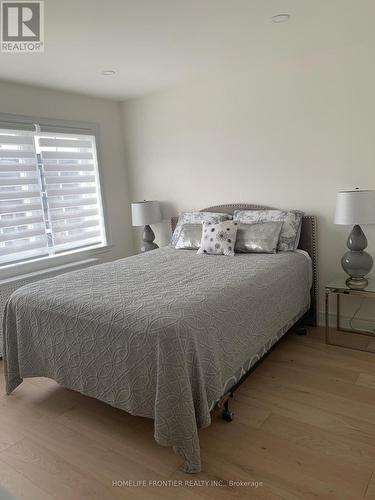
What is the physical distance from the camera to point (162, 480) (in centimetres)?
172

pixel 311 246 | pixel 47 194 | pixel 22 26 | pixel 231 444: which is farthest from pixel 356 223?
pixel 47 194

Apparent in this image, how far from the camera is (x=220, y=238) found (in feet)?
10.6

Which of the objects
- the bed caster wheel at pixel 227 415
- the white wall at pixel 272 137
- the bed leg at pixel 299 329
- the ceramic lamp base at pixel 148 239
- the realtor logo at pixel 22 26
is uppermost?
the realtor logo at pixel 22 26

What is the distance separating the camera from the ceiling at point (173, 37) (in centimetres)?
212

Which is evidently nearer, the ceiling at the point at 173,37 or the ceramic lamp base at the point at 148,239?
the ceiling at the point at 173,37

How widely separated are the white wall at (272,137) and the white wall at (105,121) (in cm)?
28

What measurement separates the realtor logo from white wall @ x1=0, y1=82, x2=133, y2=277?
91 centimetres

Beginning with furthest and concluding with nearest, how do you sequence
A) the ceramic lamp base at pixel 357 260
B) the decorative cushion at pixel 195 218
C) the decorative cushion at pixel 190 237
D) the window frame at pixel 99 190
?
the decorative cushion at pixel 195 218 → the decorative cushion at pixel 190 237 → the window frame at pixel 99 190 → the ceramic lamp base at pixel 357 260

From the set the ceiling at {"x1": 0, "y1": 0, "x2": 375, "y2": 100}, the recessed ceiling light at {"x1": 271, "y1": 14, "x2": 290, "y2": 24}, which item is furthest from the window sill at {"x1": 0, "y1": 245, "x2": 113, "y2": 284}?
the recessed ceiling light at {"x1": 271, "y1": 14, "x2": 290, "y2": 24}

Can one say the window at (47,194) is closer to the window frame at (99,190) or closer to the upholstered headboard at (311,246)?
the window frame at (99,190)

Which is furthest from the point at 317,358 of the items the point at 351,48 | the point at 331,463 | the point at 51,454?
the point at 351,48

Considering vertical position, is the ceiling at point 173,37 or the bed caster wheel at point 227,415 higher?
the ceiling at point 173,37

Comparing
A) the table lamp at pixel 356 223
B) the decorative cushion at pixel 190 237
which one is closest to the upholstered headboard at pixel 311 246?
the table lamp at pixel 356 223

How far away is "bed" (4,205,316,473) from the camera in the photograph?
1.72 meters
